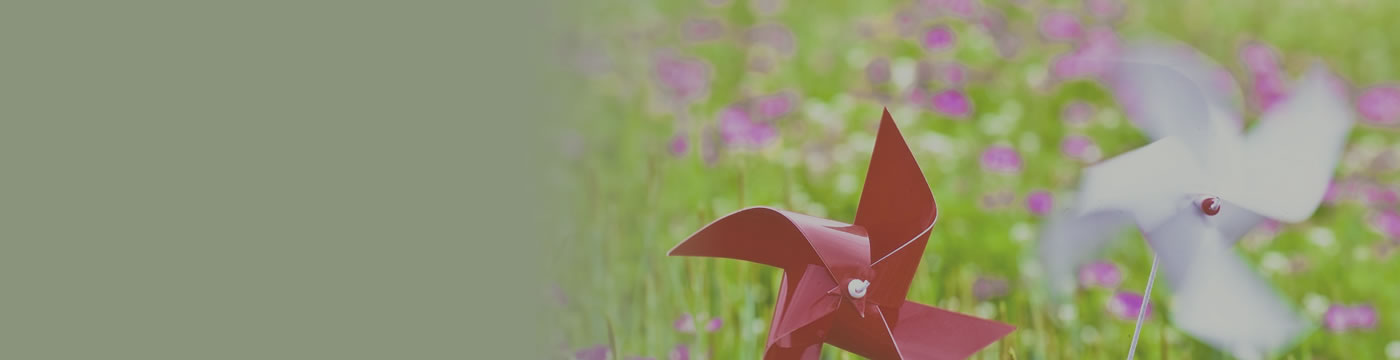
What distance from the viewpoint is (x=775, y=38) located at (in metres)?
2.81

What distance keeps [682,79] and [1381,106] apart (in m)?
1.42

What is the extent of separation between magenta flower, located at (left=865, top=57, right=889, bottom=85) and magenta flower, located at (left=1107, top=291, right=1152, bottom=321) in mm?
995

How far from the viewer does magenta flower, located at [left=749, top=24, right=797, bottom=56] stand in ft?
9.09

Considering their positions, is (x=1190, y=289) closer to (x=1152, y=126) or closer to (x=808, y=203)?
(x=1152, y=126)

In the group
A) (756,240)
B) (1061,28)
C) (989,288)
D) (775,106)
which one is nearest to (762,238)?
(756,240)

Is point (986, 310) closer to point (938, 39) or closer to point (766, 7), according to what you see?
point (938, 39)

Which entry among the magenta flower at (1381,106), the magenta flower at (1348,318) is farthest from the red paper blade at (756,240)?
the magenta flower at (1381,106)

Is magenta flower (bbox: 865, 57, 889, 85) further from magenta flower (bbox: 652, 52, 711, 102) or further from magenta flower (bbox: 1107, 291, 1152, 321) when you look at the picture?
magenta flower (bbox: 1107, 291, 1152, 321)

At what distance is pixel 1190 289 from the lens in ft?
3.52

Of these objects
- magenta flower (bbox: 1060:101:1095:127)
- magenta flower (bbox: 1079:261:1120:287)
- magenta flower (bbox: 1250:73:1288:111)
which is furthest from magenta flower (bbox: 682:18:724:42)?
magenta flower (bbox: 1079:261:1120:287)

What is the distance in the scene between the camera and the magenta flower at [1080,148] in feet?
7.28

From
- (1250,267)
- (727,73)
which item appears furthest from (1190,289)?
(727,73)

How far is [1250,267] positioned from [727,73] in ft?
5.40

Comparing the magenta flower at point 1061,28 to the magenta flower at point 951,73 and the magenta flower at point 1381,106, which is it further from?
the magenta flower at point 1381,106
